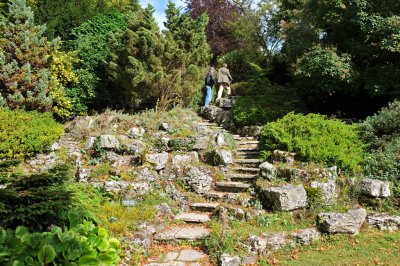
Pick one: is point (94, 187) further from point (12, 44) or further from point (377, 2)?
point (377, 2)

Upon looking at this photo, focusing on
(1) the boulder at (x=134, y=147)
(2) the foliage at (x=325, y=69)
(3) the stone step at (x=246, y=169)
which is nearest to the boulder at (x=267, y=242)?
(3) the stone step at (x=246, y=169)

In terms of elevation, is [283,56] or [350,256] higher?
[283,56]

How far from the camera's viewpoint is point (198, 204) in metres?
7.64

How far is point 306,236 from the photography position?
6.15 metres

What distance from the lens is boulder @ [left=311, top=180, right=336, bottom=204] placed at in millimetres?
7164

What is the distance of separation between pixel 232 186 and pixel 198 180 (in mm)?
800

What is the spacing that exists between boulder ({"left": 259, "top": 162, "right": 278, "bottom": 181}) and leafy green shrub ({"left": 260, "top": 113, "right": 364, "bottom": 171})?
0.75 metres

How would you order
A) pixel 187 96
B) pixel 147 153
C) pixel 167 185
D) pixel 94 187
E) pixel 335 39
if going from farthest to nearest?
pixel 187 96 → pixel 335 39 → pixel 147 153 → pixel 167 185 → pixel 94 187

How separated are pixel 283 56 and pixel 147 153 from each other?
8.02 m

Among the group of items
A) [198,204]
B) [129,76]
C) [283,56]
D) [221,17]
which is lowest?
[198,204]

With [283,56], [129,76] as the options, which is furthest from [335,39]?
[129,76]

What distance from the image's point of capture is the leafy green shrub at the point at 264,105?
39.2 ft

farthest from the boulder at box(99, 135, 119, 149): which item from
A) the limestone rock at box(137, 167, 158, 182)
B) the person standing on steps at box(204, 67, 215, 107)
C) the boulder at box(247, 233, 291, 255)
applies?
the person standing on steps at box(204, 67, 215, 107)

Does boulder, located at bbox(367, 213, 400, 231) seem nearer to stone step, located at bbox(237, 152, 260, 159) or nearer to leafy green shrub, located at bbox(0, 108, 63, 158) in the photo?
stone step, located at bbox(237, 152, 260, 159)
